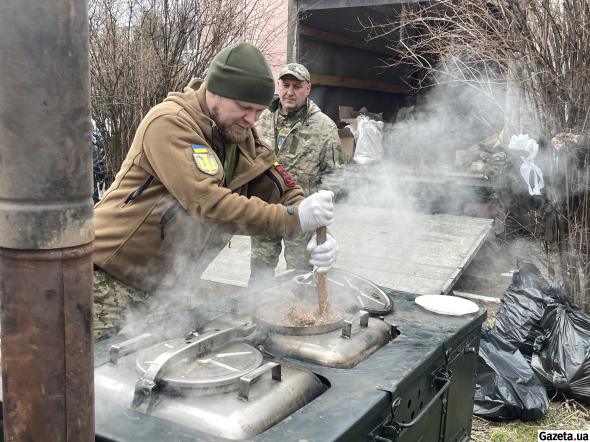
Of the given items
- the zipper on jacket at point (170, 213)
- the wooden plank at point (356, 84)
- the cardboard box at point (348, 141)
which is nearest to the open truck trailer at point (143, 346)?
the zipper on jacket at point (170, 213)

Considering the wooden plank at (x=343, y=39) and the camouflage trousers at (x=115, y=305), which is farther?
the wooden plank at (x=343, y=39)

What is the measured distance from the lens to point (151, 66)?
4914 millimetres

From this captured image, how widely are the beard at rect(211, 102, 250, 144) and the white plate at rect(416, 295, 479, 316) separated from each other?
1.10 meters

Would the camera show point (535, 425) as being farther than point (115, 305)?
Yes

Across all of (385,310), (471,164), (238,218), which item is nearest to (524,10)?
(385,310)

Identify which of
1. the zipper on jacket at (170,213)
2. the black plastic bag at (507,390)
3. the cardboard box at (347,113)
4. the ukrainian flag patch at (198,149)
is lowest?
the black plastic bag at (507,390)

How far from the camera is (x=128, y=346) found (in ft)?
5.06

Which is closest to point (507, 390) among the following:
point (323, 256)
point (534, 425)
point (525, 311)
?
point (534, 425)

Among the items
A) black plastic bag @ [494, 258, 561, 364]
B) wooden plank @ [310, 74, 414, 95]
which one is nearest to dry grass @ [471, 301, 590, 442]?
black plastic bag @ [494, 258, 561, 364]

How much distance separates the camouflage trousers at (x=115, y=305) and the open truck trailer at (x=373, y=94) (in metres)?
4.52

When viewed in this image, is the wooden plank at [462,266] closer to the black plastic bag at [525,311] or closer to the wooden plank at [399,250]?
the wooden plank at [399,250]

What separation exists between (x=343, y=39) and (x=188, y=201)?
8670 mm

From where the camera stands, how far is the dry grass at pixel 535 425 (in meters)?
2.86

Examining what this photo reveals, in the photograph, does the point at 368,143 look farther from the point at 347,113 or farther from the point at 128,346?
the point at 128,346
